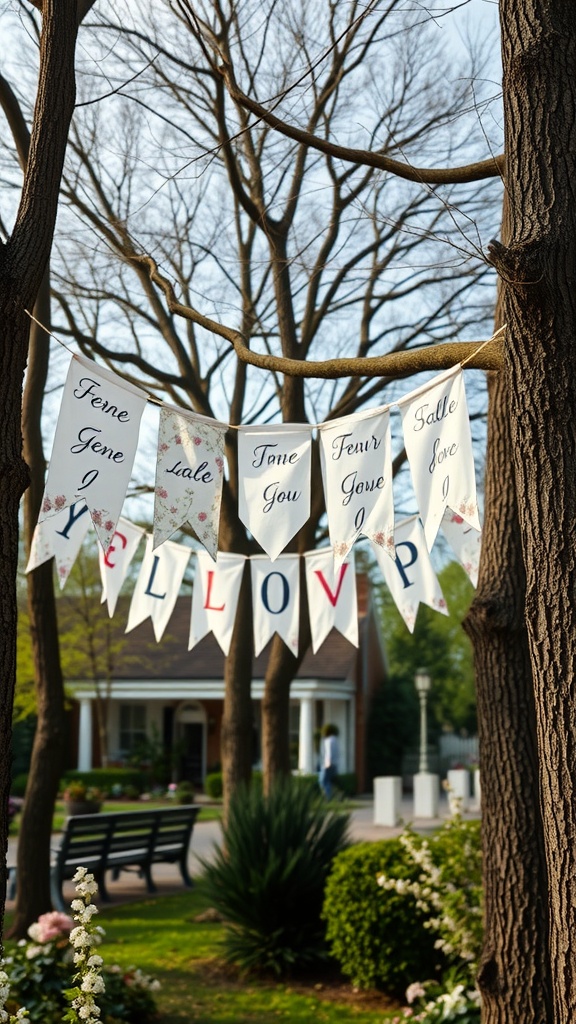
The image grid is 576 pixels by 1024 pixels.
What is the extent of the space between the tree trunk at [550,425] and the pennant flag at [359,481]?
1.86 meters

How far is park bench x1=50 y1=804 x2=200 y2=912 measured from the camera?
11.4 meters

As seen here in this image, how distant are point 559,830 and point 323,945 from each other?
587 centimetres

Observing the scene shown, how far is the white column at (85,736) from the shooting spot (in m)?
34.0

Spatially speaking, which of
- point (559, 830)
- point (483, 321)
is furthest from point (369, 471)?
point (483, 321)

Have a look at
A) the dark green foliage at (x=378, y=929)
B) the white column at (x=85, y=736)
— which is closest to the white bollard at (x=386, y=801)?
the dark green foliage at (x=378, y=929)

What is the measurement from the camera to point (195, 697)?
33844mm

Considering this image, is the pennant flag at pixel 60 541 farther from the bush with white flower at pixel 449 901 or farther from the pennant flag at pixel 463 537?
the bush with white flower at pixel 449 901

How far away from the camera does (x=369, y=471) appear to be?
5.71 metres

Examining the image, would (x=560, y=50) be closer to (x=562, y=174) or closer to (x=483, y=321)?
(x=562, y=174)

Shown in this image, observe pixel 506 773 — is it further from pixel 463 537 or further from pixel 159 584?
pixel 159 584

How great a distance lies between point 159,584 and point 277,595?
0.99 meters

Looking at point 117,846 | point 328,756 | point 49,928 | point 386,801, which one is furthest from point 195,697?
point 49,928

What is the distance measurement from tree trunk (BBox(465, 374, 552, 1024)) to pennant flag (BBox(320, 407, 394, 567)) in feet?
1.95

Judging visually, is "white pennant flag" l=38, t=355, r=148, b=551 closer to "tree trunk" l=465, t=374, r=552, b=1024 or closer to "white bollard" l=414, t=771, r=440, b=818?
"tree trunk" l=465, t=374, r=552, b=1024
